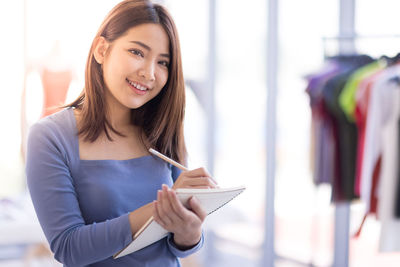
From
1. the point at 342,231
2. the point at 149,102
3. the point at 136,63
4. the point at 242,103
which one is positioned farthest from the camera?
the point at 242,103

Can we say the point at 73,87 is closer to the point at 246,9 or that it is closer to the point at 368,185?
the point at 246,9

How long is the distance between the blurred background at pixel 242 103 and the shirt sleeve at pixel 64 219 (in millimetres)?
1703

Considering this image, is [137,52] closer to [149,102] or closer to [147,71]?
[147,71]

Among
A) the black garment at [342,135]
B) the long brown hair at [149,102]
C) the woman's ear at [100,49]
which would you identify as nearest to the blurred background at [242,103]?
the black garment at [342,135]

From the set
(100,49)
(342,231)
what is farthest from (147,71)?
(342,231)

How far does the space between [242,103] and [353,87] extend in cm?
191

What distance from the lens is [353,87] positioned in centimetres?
219

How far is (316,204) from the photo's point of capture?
10.6ft

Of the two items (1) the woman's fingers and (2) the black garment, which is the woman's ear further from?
(2) the black garment

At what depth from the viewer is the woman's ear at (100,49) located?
1.28 meters

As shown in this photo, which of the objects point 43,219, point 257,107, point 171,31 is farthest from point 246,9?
point 43,219

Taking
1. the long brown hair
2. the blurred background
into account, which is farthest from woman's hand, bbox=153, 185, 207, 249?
the blurred background

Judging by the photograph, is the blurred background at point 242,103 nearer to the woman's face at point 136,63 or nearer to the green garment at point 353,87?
the green garment at point 353,87

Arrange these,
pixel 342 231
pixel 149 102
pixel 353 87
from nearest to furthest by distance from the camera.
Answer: pixel 149 102 < pixel 353 87 < pixel 342 231
